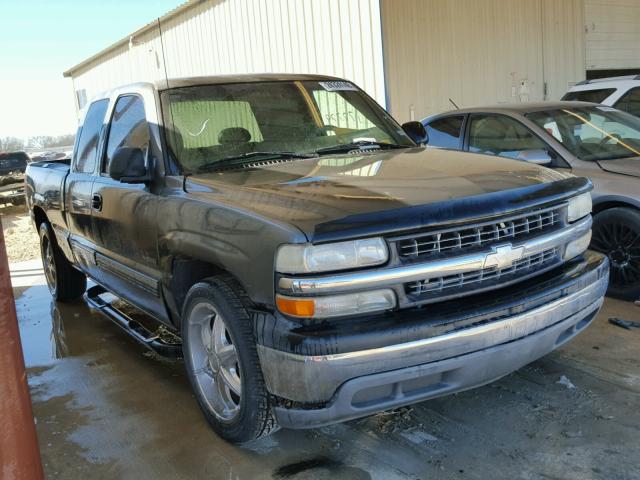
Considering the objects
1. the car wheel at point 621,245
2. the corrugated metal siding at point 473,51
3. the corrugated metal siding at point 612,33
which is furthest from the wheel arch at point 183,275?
the corrugated metal siding at point 612,33

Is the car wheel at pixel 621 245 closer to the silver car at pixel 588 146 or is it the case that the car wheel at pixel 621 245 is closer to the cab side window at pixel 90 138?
the silver car at pixel 588 146

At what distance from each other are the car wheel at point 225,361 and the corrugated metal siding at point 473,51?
7747 mm

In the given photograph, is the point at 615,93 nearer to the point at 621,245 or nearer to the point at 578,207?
the point at 621,245

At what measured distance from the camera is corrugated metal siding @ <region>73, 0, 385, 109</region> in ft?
33.3

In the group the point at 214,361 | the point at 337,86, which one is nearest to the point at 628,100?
the point at 337,86

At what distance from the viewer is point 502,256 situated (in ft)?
8.65

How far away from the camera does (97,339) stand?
504 cm

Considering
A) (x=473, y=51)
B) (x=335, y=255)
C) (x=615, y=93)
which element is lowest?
(x=335, y=255)

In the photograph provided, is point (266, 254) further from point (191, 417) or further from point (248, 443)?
point (191, 417)

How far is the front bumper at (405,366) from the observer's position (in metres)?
2.38

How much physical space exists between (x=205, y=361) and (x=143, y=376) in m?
1.09

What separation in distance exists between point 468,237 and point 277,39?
1028cm

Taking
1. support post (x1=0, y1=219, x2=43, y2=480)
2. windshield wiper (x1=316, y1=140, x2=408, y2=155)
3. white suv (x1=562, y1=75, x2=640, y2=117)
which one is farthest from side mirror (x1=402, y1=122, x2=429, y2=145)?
white suv (x1=562, y1=75, x2=640, y2=117)

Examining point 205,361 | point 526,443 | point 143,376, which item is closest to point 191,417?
point 205,361
